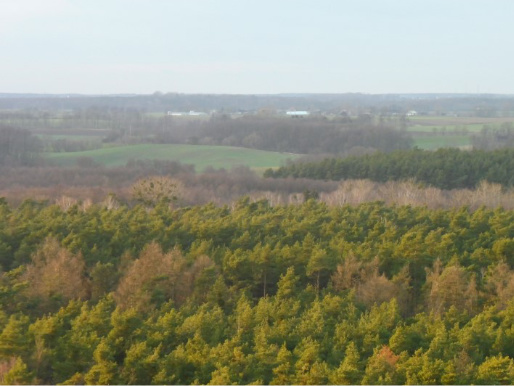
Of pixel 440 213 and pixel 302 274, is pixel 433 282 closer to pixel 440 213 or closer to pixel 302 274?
pixel 302 274

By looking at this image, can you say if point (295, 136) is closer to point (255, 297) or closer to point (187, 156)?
point (187, 156)

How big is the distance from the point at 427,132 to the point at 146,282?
100m

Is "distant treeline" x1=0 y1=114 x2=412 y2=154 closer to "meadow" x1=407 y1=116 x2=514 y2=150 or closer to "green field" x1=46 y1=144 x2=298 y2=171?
"meadow" x1=407 y1=116 x2=514 y2=150

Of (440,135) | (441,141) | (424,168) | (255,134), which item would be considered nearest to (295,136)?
(255,134)

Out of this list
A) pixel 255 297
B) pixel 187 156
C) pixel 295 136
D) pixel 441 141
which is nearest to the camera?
pixel 255 297

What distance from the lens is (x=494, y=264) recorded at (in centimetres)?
3209

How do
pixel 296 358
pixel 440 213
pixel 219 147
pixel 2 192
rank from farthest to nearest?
1. pixel 219 147
2. pixel 2 192
3. pixel 440 213
4. pixel 296 358

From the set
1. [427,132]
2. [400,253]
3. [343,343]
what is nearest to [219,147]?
[427,132]

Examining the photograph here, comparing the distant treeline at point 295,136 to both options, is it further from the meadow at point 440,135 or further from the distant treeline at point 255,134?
the meadow at point 440,135

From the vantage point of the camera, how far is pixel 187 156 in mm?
91562

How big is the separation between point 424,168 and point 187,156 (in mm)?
34166

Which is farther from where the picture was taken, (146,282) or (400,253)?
(400,253)

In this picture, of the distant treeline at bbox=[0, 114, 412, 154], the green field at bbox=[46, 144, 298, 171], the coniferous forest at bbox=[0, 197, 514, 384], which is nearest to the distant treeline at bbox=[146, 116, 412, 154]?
the distant treeline at bbox=[0, 114, 412, 154]

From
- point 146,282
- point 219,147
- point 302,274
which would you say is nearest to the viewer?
point 146,282
